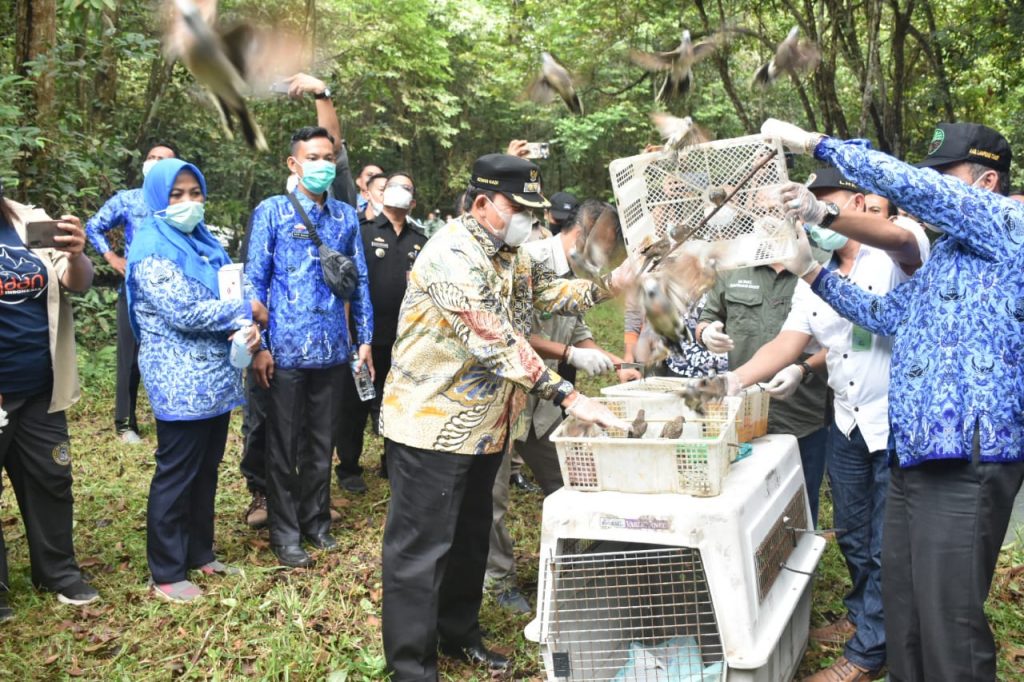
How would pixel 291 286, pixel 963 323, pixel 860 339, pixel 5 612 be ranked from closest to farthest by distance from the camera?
pixel 963 323 → pixel 860 339 → pixel 5 612 → pixel 291 286

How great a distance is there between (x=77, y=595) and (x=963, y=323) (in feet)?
12.7

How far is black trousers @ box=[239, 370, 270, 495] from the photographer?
506 centimetres

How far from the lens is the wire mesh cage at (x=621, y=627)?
2.86 meters

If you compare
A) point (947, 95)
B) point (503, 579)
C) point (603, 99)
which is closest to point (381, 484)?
point (503, 579)

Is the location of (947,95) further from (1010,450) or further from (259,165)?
(259,165)

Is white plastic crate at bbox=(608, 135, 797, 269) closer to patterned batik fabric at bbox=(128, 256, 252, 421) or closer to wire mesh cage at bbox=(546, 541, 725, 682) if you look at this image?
wire mesh cage at bbox=(546, 541, 725, 682)

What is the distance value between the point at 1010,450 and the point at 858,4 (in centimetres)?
975

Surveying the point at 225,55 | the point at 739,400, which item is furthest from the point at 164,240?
the point at 739,400

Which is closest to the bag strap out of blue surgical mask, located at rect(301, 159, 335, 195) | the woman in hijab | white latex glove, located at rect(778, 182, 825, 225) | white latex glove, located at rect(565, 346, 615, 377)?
blue surgical mask, located at rect(301, 159, 335, 195)

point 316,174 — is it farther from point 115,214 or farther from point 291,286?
point 115,214

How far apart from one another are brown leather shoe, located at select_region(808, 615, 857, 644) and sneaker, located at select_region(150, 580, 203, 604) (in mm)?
2823

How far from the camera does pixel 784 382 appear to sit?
3854 millimetres

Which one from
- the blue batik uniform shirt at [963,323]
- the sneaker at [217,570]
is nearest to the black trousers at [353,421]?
the sneaker at [217,570]

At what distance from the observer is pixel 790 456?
3.64 m
